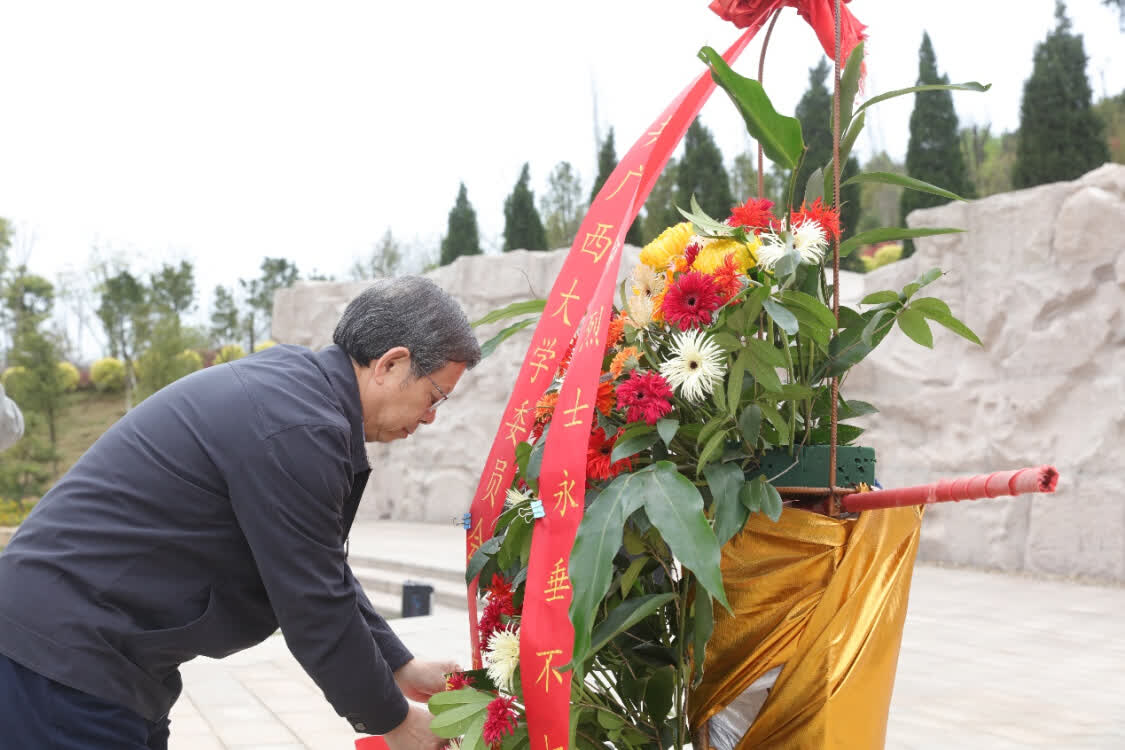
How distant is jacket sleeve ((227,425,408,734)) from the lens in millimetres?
1403

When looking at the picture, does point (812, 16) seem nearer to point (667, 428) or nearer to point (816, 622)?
point (667, 428)

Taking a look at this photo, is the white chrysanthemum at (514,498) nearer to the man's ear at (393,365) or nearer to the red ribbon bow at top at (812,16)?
the man's ear at (393,365)

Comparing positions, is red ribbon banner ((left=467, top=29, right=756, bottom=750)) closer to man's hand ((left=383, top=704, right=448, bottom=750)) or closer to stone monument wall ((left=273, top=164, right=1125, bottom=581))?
man's hand ((left=383, top=704, right=448, bottom=750))

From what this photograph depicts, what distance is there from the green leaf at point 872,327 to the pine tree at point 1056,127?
8647mm

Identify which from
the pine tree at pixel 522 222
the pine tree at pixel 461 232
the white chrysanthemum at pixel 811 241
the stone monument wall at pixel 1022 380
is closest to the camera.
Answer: the white chrysanthemum at pixel 811 241

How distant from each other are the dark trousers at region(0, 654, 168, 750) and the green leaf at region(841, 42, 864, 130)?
131 centimetres

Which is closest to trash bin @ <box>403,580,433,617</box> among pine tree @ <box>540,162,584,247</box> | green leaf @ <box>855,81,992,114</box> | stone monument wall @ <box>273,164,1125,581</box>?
stone monument wall @ <box>273,164,1125,581</box>

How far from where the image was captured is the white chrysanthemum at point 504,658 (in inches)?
48.3

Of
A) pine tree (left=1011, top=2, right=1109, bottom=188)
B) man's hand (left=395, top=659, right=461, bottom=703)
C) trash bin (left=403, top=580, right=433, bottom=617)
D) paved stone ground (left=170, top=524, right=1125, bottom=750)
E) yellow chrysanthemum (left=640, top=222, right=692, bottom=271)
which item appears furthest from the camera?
pine tree (left=1011, top=2, right=1109, bottom=188)

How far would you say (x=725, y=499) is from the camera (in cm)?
114

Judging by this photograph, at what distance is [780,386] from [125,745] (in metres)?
1.09

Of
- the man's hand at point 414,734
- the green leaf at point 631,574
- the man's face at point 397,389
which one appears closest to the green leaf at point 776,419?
the green leaf at point 631,574

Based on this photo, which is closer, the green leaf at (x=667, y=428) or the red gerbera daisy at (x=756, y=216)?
the green leaf at (x=667, y=428)

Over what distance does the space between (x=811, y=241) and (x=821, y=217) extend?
49 mm
